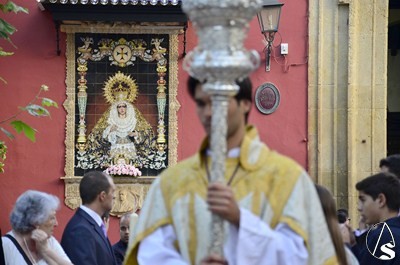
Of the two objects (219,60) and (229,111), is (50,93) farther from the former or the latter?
(219,60)

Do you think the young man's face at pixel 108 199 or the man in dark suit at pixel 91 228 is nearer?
the man in dark suit at pixel 91 228

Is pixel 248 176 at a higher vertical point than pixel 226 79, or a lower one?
lower

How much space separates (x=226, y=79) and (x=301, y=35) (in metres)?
12.2

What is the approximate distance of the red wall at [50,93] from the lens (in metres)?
16.0

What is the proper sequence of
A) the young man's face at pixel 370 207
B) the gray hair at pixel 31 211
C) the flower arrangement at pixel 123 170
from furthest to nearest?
the flower arrangement at pixel 123 170
the gray hair at pixel 31 211
the young man's face at pixel 370 207

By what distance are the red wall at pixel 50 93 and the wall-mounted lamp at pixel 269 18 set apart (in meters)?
0.24

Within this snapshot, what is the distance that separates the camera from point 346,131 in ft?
53.6

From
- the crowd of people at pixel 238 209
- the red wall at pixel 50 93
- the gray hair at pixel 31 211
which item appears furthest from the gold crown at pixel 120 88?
the crowd of people at pixel 238 209

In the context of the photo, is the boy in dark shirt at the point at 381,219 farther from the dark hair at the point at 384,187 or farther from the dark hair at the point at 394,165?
the dark hair at the point at 394,165

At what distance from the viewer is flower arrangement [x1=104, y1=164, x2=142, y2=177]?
15992 millimetres

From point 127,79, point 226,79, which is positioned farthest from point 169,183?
point 127,79

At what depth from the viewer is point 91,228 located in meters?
8.59

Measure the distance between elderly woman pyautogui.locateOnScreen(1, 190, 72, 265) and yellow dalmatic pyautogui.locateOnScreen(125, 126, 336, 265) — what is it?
3.23m

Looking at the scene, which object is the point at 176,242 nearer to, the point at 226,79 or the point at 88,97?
the point at 226,79
